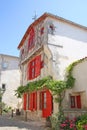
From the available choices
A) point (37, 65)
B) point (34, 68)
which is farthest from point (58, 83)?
point (34, 68)

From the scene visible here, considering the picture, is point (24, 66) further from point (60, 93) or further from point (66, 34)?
point (60, 93)

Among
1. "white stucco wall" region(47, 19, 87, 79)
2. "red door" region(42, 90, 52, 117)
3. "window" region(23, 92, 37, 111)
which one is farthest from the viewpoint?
"window" region(23, 92, 37, 111)

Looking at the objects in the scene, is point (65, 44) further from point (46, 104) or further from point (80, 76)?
point (46, 104)

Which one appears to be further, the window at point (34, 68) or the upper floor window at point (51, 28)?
the window at point (34, 68)

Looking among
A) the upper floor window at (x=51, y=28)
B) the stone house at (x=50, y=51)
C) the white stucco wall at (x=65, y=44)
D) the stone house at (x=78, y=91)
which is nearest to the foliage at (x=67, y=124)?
the stone house at (x=78, y=91)

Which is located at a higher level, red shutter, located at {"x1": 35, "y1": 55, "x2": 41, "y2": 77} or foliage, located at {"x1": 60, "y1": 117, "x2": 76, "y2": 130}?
red shutter, located at {"x1": 35, "y1": 55, "x2": 41, "y2": 77}

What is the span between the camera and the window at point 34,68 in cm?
1699

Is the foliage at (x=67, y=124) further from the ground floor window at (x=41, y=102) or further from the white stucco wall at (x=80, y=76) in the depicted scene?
the ground floor window at (x=41, y=102)

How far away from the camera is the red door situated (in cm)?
1436

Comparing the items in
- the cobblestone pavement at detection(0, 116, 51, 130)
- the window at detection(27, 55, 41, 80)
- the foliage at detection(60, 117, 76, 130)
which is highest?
the window at detection(27, 55, 41, 80)

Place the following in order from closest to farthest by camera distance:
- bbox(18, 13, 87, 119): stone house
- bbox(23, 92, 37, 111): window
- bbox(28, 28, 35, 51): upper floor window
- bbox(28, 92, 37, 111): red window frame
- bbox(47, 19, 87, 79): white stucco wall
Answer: bbox(18, 13, 87, 119): stone house → bbox(47, 19, 87, 79): white stucco wall → bbox(28, 92, 37, 111): red window frame → bbox(23, 92, 37, 111): window → bbox(28, 28, 35, 51): upper floor window

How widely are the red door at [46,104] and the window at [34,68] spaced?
2327mm

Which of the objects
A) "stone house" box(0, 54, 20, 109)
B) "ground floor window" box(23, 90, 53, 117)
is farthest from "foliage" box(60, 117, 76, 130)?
"stone house" box(0, 54, 20, 109)

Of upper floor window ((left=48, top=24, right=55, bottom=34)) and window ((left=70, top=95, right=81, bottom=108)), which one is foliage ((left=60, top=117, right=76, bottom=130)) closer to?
window ((left=70, top=95, right=81, bottom=108))
